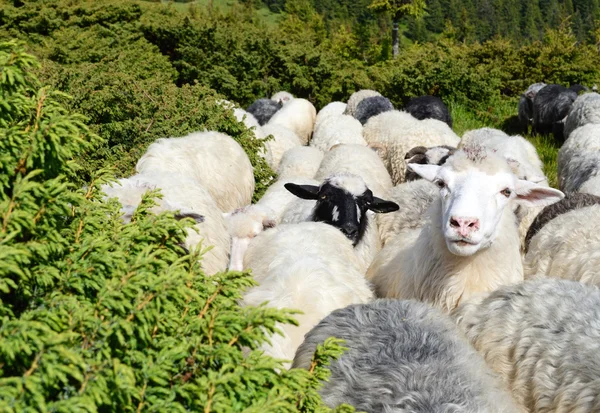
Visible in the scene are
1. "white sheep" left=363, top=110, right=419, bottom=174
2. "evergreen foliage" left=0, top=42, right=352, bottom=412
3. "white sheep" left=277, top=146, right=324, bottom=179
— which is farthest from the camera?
"white sheep" left=363, top=110, right=419, bottom=174

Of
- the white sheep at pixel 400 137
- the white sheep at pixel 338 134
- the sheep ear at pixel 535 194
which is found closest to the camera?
the sheep ear at pixel 535 194

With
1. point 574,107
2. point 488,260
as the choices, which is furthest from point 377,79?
point 488,260

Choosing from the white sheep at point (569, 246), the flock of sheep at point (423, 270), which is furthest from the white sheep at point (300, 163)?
the white sheep at point (569, 246)

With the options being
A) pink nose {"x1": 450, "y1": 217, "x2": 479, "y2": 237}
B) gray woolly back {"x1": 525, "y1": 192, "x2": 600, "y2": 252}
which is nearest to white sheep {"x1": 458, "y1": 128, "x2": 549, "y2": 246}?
gray woolly back {"x1": 525, "y1": 192, "x2": 600, "y2": 252}

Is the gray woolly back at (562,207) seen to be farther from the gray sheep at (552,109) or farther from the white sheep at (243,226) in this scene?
the gray sheep at (552,109)

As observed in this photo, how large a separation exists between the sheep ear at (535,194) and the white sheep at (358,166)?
9.77 ft

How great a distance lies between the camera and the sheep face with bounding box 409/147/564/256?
3.20 m

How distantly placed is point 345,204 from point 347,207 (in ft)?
0.11

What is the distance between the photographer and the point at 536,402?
2.78 metres

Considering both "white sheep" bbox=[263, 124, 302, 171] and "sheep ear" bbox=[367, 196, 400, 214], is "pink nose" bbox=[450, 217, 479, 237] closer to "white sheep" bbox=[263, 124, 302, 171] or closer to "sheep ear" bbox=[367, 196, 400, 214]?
"sheep ear" bbox=[367, 196, 400, 214]

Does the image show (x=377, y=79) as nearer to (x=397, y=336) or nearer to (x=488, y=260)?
(x=488, y=260)

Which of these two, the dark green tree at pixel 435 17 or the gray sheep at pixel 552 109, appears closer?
the gray sheep at pixel 552 109

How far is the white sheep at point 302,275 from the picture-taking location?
3373mm

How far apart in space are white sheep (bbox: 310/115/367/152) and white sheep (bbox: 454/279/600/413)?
20.0 feet
